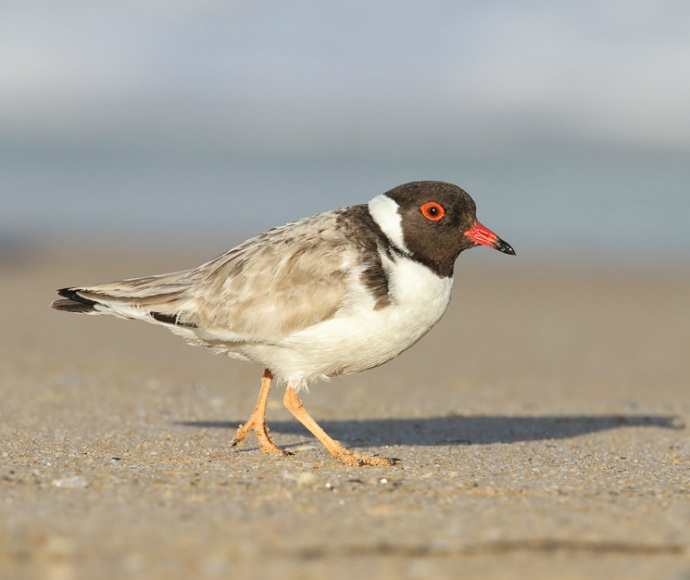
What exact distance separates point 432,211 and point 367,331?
3.37ft

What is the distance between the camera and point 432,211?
6.28 m

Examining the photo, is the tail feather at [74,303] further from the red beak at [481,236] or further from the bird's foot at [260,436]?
the red beak at [481,236]

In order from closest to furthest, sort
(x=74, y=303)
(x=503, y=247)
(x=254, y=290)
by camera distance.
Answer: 1. (x=254, y=290)
2. (x=503, y=247)
3. (x=74, y=303)

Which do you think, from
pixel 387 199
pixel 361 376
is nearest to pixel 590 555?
pixel 387 199

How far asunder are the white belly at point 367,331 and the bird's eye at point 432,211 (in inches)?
14.0

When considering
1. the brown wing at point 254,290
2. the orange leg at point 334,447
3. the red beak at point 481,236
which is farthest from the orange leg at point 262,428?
the red beak at point 481,236

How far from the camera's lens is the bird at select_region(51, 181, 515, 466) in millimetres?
5918

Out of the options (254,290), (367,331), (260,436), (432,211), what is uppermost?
(432,211)

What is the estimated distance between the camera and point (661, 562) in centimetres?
366

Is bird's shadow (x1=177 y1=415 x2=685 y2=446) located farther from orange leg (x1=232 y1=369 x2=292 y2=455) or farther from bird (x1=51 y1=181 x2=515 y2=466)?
bird (x1=51 y1=181 x2=515 y2=466)

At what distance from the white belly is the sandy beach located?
0.67m

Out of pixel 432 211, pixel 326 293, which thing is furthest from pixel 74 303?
pixel 432 211

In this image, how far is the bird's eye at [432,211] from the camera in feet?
20.5

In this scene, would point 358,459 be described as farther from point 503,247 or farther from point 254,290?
point 503,247
